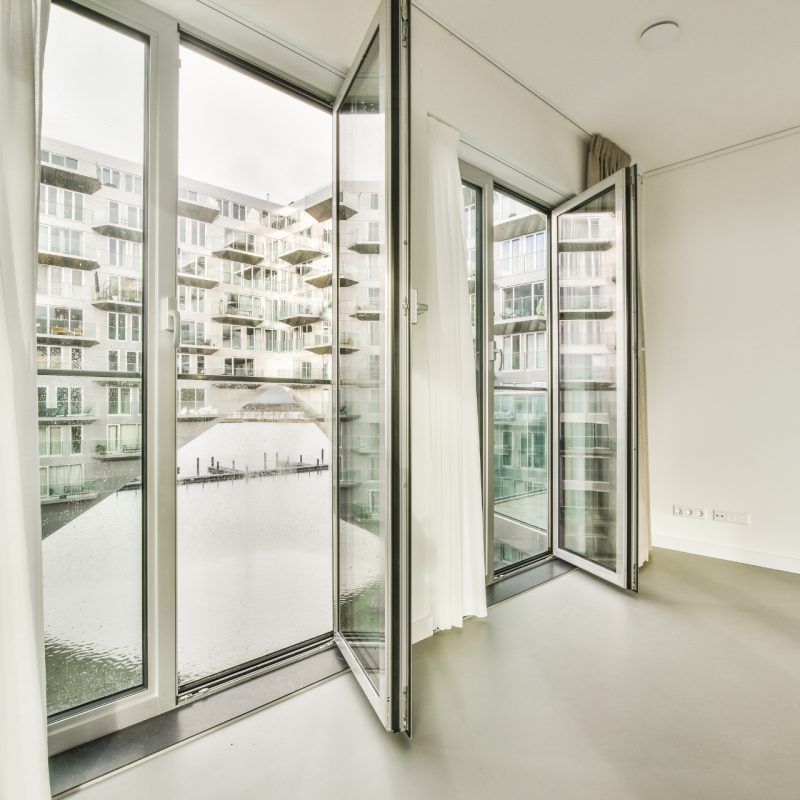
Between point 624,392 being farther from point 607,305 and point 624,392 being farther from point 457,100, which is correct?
point 457,100

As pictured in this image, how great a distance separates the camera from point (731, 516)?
3.02 meters

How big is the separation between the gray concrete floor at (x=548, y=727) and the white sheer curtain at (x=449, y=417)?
26cm

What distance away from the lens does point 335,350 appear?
1.96 m

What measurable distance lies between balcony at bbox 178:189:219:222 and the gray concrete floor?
68.6 inches

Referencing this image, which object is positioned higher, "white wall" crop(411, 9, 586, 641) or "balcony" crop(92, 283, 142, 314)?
"white wall" crop(411, 9, 586, 641)

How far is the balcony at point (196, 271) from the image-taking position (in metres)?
1.59

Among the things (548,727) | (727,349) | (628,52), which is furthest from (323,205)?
(727,349)

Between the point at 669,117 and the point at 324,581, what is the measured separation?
10.8 feet

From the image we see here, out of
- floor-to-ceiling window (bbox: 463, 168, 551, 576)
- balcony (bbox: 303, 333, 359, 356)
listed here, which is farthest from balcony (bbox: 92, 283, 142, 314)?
floor-to-ceiling window (bbox: 463, 168, 551, 576)

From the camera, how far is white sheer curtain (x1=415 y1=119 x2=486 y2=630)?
2.03 m

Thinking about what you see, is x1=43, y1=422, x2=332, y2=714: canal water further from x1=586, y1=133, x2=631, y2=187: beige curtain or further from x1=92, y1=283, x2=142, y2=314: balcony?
x1=586, y1=133, x2=631, y2=187: beige curtain

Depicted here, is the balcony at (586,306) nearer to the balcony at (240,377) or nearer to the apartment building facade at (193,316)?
the apartment building facade at (193,316)

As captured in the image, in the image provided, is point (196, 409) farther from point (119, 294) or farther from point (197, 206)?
point (197, 206)

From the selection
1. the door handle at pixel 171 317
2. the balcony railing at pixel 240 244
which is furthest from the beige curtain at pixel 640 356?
the door handle at pixel 171 317
